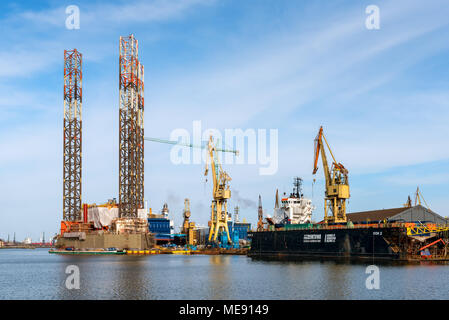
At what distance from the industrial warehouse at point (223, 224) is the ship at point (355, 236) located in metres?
0.13

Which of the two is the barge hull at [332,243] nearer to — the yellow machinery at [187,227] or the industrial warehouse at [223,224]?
the industrial warehouse at [223,224]

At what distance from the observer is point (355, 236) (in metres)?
72.6

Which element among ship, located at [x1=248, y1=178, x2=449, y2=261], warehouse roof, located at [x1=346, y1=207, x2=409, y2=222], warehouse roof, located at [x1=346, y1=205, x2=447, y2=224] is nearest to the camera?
ship, located at [x1=248, y1=178, x2=449, y2=261]

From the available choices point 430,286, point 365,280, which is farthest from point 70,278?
point 430,286

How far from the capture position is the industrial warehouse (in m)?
68.9

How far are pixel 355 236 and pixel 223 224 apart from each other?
5310cm

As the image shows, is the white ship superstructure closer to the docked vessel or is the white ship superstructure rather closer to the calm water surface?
the docked vessel

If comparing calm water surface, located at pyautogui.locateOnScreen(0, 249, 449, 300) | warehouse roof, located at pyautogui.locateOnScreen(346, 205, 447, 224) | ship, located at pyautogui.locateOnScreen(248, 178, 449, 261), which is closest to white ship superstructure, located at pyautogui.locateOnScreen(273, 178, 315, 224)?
ship, located at pyautogui.locateOnScreen(248, 178, 449, 261)

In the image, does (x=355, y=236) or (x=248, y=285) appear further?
(x=355, y=236)

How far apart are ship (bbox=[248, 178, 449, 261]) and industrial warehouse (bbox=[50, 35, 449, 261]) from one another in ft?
0.44

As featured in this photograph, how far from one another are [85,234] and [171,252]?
2588 centimetres

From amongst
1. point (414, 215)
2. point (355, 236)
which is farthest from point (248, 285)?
point (414, 215)

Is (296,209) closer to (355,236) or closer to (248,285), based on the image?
(355,236)
